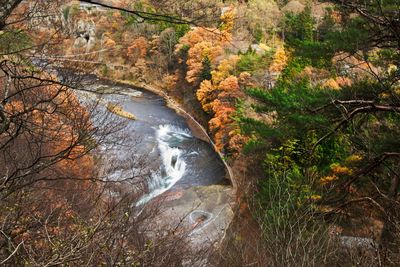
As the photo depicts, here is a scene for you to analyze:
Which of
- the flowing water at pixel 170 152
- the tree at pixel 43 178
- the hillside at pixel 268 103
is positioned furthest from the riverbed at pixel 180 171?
the tree at pixel 43 178

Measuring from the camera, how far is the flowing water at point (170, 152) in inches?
694

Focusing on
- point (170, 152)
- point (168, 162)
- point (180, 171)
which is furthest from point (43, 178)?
point (170, 152)

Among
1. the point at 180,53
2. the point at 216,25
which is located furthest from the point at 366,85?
the point at 180,53

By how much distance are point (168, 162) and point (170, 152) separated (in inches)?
32.2

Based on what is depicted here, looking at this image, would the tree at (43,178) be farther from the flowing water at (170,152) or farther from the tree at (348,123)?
the flowing water at (170,152)

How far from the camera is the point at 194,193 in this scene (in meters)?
16.8

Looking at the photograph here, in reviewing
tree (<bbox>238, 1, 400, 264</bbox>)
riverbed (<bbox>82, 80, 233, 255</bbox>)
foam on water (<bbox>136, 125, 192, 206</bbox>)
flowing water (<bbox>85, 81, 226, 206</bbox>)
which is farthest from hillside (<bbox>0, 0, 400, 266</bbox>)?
foam on water (<bbox>136, 125, 192, 206</bbox>)

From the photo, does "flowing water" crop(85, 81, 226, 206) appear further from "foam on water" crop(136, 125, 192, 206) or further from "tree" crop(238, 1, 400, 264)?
"tree" crop(238, 1, 400, 264)

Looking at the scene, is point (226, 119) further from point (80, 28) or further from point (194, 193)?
point (80, 28)

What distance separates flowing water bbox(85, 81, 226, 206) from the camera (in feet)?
57.8

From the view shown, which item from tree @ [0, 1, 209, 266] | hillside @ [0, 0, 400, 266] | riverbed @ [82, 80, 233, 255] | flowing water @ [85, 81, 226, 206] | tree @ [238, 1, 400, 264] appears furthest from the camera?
flowing water @ [85, 81, 226, 206]

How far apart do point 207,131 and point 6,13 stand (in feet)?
67.9

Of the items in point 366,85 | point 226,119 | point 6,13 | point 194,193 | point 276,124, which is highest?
point 6,13

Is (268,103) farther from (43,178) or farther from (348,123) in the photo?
(43,178)
